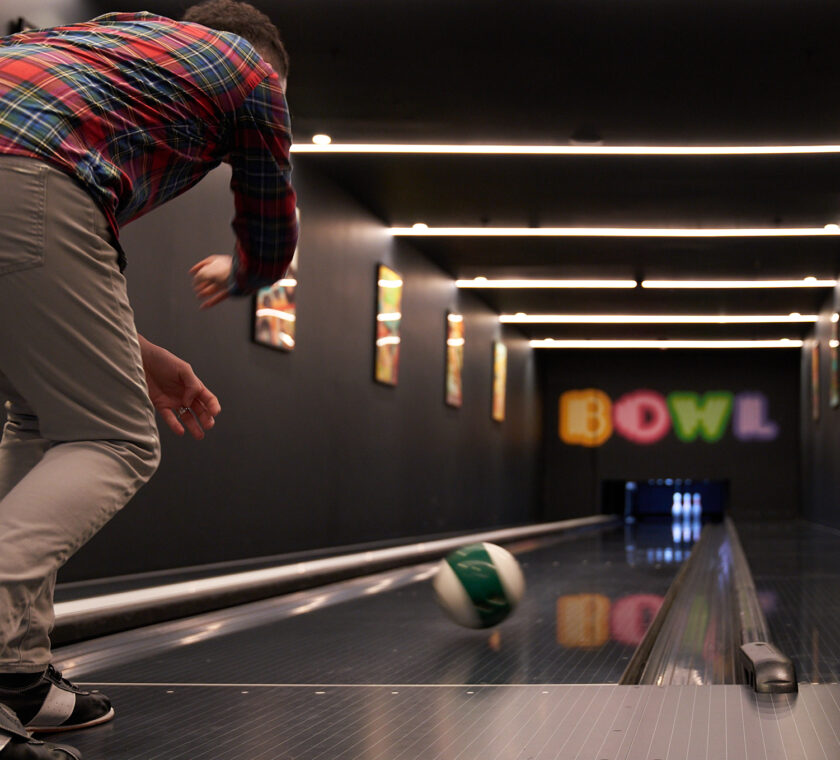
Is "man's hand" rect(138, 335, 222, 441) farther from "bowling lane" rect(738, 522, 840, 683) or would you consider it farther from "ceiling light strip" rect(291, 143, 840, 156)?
"ceiling light strip" rect(291, 143, 840, 156)

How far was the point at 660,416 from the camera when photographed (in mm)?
19328

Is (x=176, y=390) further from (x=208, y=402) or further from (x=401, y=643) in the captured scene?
(x=401, y=643)

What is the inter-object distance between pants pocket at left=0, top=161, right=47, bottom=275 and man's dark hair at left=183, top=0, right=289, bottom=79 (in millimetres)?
473

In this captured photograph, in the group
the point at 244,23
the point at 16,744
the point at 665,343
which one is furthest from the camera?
the point at 665,343

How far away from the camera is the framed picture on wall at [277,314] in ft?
24.1

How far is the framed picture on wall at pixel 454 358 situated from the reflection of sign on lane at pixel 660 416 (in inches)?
260

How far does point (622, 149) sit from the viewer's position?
7.73 m

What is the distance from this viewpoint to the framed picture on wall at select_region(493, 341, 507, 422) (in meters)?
15.4

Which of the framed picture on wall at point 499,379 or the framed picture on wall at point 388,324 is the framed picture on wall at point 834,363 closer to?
the framed picture on wall at point 499,379

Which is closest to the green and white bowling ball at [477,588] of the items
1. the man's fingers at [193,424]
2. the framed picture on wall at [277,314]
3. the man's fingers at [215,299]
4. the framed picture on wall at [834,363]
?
the man's fingers at [193,424]

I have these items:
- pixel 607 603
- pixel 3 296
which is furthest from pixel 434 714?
pixel 607 603

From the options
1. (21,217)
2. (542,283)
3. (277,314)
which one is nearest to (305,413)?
(277,314)

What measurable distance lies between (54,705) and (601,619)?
2422 mm

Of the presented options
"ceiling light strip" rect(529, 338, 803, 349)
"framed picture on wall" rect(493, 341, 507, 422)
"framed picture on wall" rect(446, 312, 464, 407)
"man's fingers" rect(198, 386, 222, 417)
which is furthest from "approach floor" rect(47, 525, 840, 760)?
"ceiling light strip" rect(529, 338, 803, 349)
